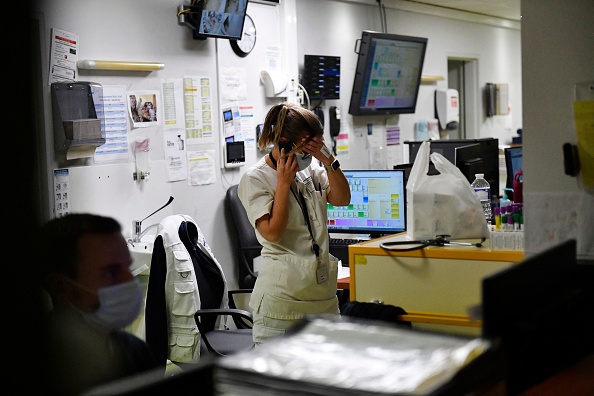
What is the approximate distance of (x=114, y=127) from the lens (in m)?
4.75

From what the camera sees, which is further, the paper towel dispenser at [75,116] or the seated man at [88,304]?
the paper towel dispenser at [75,116]

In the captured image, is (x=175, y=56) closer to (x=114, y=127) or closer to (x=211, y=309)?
(x=114, y=127)

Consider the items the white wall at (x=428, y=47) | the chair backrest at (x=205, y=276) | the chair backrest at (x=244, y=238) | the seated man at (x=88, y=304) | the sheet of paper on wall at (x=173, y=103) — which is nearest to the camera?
the seated man at (x=88, y=304)

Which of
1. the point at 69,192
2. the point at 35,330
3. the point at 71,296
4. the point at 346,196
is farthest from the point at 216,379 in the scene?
the point at 69,192

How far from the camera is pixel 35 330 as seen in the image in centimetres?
140

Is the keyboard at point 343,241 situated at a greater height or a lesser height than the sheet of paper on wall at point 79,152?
lesser

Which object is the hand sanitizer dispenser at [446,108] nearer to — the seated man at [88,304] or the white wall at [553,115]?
the white wall at [553,115]

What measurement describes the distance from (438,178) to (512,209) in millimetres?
259

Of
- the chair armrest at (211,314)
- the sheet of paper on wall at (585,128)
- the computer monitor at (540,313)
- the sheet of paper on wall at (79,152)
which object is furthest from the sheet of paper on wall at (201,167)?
the computer monitor at (540,313)

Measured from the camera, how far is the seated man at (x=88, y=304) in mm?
1752

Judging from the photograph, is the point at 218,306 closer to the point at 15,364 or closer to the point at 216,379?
the point at 15,364

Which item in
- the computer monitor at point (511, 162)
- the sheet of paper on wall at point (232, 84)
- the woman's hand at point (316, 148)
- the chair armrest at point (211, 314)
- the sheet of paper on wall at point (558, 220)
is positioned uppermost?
the sheet of paper on wall at point (232, 84)

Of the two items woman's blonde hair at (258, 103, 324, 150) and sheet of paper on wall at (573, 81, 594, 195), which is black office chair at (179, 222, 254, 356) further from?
sheet of paper on wall at (573, 81, 594, 195)

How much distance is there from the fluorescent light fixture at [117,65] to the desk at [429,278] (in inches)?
96.4
